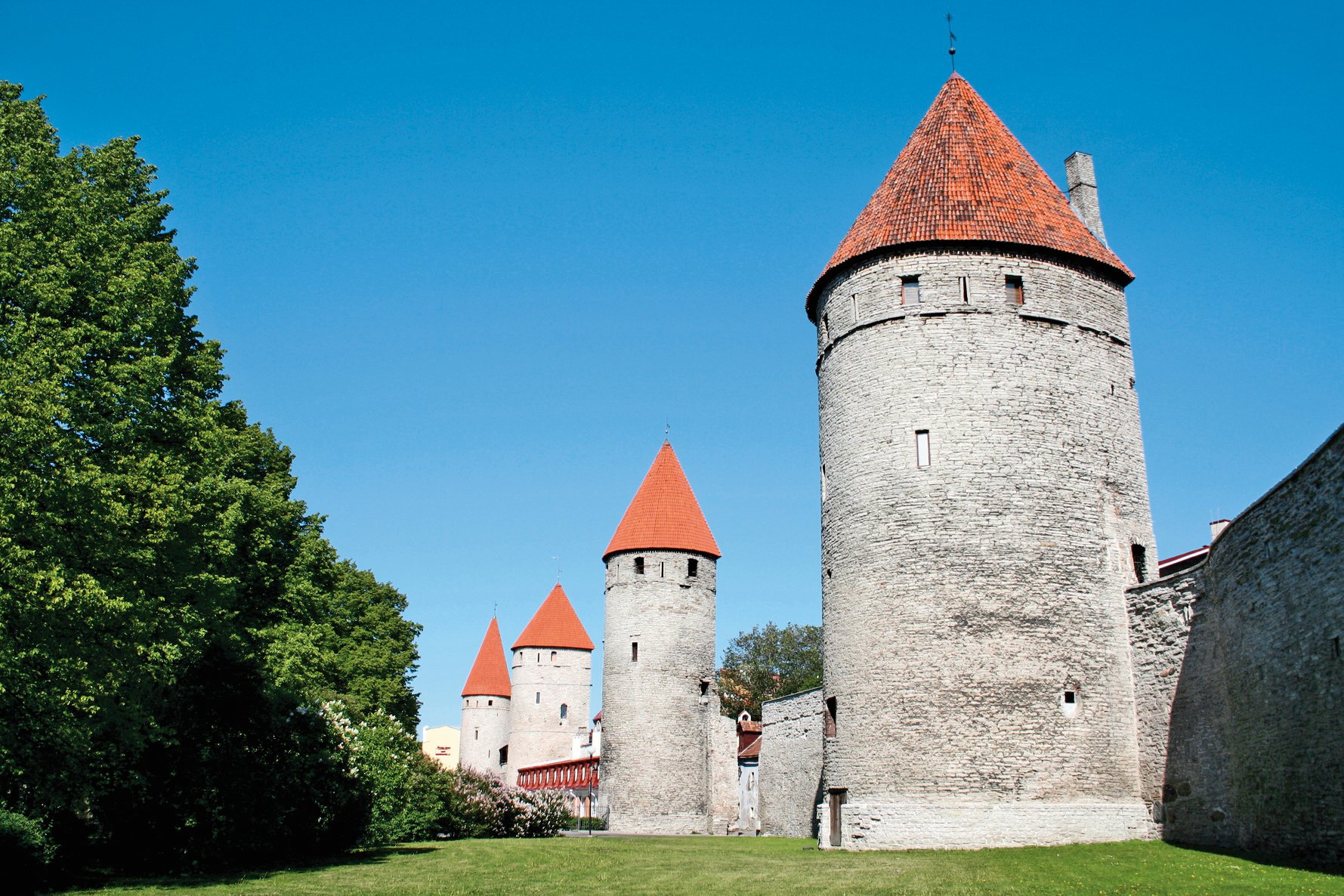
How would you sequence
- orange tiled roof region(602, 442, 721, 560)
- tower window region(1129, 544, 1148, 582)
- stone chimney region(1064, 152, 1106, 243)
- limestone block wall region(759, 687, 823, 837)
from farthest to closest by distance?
orange tiled roof region(602, 442, 721, 560), limestone block wall region(759, 687, 823, 837), stone chimney region(1064, 152, 1106, 243), tower window region(1129, 544, 1148, 582)

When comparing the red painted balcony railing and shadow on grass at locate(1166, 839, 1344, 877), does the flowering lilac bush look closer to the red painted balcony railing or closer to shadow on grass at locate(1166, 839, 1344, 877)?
the red painted balcony railing

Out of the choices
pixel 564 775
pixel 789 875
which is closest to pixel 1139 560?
pixel 789 875

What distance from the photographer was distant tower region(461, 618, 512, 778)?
5891 centimetres

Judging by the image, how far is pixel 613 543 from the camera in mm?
37594

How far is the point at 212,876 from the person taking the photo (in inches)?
584

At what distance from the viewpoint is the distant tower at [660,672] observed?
Answer: 33750 mm

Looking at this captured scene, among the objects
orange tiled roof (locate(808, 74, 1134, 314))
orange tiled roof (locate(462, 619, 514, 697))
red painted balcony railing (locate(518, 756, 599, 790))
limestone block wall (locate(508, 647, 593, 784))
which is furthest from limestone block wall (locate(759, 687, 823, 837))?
orange tiled roof (locate(462, 619, 514, 697))

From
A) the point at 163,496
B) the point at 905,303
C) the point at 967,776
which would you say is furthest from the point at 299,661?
the point at 905,303

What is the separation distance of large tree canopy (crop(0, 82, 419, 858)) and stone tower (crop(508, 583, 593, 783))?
35646 millimetres

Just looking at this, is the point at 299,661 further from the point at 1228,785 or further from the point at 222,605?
the point at 1228,785

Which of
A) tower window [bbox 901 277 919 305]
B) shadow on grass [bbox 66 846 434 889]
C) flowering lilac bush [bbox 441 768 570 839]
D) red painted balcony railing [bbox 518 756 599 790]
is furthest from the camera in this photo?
red painted balcony railing [bbox 518 756 599 790]

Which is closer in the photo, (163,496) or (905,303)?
(163,496)

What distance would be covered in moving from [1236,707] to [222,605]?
48.6 feet

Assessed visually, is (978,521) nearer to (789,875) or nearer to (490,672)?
(789,875)
